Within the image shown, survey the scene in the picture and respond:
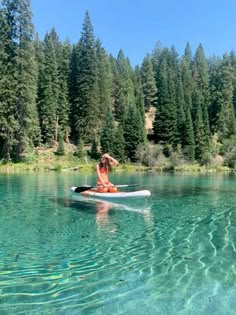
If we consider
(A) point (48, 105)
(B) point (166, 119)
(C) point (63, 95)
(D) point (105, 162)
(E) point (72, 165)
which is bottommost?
(D) point (105, 162)

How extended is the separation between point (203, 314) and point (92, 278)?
2.21m

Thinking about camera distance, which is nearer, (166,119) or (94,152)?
(94,152)

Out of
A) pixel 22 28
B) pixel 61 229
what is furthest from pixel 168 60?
pixel 61 229

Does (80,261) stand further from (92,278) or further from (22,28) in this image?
(22,28)

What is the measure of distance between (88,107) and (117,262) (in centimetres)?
6280

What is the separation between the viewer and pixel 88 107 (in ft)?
229

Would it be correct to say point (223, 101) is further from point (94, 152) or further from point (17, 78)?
point (17, 78)

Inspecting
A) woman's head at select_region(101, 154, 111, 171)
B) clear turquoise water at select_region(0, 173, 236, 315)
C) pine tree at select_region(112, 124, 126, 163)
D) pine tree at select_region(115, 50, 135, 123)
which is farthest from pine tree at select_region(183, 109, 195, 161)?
clear turquoise water at select_region(0, 173, 236, 315)

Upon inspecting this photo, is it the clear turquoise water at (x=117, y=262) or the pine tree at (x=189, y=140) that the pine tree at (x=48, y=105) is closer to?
the pine tree at (x=189, y=140)

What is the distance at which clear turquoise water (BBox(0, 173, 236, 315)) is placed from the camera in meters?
5.88

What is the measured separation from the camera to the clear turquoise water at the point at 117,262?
588 centimetres

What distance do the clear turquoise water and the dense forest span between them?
40.8 metres

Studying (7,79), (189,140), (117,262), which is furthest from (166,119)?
(117,262)

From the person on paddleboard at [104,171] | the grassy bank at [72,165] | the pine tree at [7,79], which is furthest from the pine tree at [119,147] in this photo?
the person on paddleboard at [104,171]
